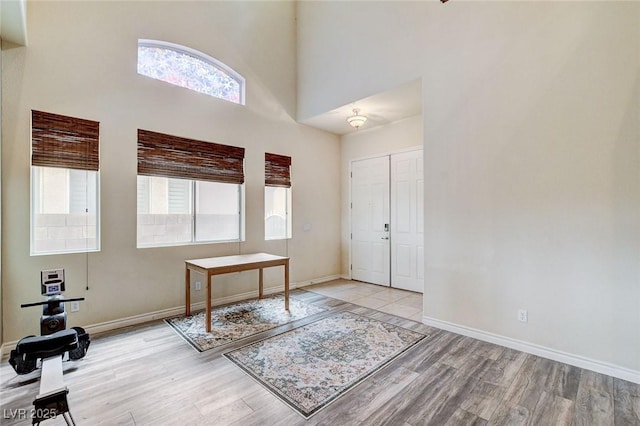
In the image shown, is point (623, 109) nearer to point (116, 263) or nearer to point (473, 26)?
point (473, 26)

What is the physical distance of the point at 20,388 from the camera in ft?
7.32

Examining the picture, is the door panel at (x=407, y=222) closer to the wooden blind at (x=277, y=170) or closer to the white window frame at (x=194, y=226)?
the wooden blind at (x=277, y=170)

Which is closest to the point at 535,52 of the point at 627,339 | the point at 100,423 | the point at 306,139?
the point at 627,339

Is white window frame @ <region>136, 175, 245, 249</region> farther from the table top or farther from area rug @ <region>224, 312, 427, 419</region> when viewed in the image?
area rug @ <region>224, 312, 427, 419</region>

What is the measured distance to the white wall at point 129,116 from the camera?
2.89m

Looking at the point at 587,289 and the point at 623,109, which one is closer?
the point at 623,109

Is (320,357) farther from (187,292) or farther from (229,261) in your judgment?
(187,292)

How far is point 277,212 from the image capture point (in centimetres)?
515

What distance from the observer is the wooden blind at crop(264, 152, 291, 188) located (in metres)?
4.89

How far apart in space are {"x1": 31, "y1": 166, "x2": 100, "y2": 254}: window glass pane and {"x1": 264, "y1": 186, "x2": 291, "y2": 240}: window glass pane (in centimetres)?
233

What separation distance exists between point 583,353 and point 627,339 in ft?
1.10

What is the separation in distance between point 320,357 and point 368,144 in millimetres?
4027

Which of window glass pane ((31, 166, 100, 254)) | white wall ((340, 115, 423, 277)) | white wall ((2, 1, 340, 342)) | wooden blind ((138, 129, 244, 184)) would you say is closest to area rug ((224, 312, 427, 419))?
white wall ((2, 1, 340, 342))

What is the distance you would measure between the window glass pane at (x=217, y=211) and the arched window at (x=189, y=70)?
138cm
